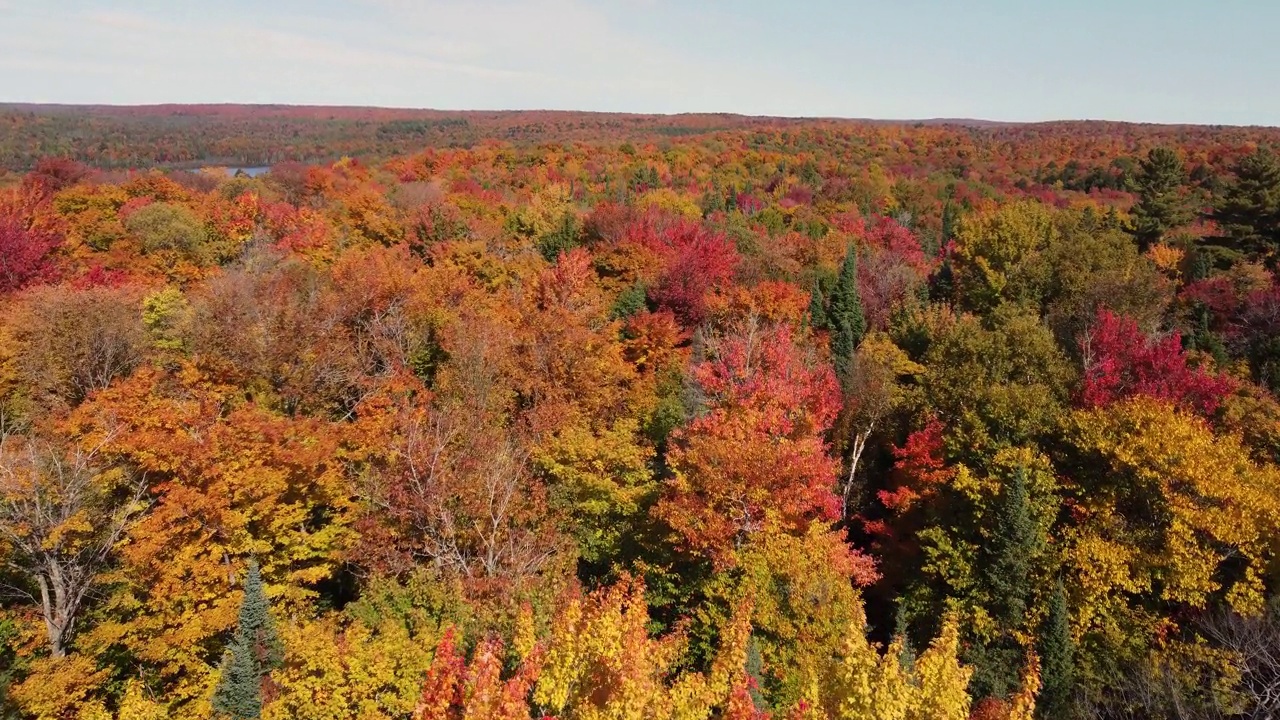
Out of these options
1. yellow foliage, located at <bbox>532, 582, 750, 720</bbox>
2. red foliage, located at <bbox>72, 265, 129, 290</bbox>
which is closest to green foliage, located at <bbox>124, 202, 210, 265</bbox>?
red foliage, located at <bbox>72, 265, 129, 290</bbox>

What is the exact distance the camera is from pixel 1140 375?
1084 inches

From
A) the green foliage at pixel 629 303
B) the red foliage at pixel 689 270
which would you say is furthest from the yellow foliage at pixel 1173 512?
the green foliage at pixel 629 303

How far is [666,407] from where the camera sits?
32.7 m

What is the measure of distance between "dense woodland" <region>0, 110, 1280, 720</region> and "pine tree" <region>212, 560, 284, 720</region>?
0.08 meters

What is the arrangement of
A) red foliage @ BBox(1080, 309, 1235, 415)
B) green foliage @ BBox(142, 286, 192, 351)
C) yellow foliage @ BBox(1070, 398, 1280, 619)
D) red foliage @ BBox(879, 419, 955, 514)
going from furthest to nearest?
green foliage @ BBox(142, 286, 192, 351) < red foliage @ BBox(879, 419, 955, 514) < red foliage @ BBox(1080, 309, 1235, 415) < yellow foliage @ BBox(1070, 398, 1280, 619)

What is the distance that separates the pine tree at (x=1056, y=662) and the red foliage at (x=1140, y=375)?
748 centimetres

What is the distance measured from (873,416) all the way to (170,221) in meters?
47.6

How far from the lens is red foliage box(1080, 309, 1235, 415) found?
26.1m

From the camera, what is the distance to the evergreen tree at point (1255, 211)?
143 feet

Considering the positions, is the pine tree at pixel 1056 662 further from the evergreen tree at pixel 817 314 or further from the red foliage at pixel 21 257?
the red foliage at pixel 21 257

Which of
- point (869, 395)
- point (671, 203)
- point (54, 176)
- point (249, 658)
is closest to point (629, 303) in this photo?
point (869, 395)

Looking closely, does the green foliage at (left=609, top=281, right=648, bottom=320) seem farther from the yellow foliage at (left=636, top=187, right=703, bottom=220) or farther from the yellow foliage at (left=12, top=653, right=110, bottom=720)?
the yellow foliage at (left=636, top=187, right=703, bottom=220)

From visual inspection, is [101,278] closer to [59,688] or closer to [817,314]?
[59,688]

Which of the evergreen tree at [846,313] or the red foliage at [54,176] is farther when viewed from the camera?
the red foliage at [54,176]
